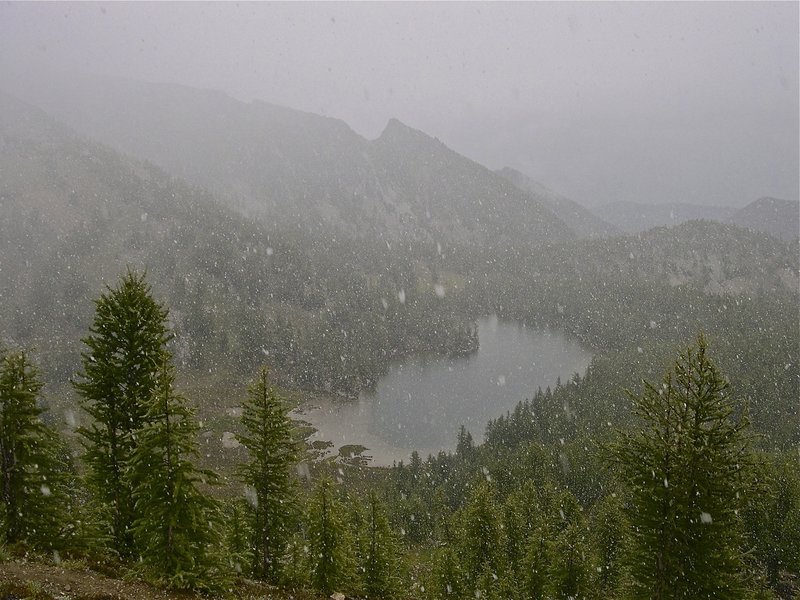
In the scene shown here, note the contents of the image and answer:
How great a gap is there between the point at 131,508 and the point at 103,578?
3.43 m

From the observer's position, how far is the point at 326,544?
2714 cm

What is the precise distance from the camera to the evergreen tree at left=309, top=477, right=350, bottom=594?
87.6ft

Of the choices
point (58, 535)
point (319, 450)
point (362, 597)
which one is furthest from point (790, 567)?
point (319, 450)

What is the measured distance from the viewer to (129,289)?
19125 mm

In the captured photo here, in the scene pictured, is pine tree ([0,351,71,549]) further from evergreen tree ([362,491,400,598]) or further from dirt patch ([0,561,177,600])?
evergreen tree ([362,491,400,598])

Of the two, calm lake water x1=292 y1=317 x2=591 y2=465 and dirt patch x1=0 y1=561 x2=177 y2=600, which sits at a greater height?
calm lake water x1=292 y1=317 x2=591 y2=465

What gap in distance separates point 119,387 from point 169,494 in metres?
5.51

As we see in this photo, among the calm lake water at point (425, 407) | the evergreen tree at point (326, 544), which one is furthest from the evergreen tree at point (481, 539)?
the calm lake water at point (425, 407)

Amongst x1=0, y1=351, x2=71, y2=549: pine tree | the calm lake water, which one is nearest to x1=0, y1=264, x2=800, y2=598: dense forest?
x1=0, y1=351, x2=71, y2=549: pine tree

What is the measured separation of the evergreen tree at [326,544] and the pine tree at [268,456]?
10.9 ft

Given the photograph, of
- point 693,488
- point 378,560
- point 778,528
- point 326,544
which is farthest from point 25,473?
point 778,528

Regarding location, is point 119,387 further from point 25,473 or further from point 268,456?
point 268,456

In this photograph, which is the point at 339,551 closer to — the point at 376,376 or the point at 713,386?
the point at 713,386

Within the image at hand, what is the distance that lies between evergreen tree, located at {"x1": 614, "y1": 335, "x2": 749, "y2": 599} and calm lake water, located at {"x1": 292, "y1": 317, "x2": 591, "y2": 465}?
4102 inches
